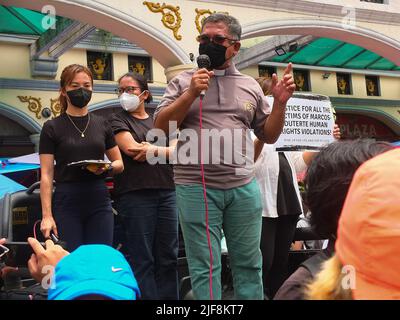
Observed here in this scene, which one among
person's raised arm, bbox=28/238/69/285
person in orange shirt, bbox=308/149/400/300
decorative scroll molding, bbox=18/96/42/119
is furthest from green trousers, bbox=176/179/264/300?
decorative scroll molding, bbox=18/96/42/119

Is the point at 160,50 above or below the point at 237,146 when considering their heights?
above

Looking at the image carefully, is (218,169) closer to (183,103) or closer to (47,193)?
(183,103)

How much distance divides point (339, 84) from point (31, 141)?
883 cm

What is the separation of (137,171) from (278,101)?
3.56 feet

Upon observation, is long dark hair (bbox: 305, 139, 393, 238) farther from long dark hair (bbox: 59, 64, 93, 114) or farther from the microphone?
long dark hair (bbox: 59, 64, 93, 114)

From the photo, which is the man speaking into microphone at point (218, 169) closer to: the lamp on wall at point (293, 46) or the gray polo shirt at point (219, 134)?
the gray polo shirt at point (219, 134)

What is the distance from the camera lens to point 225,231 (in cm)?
279

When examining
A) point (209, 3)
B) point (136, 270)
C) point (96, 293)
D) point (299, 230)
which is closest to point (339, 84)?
point (209, 3)

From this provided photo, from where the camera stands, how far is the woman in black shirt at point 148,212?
11.0 feet

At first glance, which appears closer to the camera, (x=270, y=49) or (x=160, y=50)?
(x=160, y=50)

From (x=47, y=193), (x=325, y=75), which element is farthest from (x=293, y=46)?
(x=47, y=193)

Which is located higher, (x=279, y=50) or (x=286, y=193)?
(x=279, y=50)
